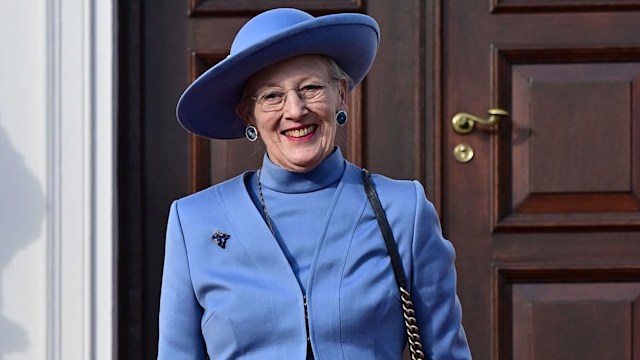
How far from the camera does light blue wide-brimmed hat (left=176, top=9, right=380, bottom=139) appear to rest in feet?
7.05

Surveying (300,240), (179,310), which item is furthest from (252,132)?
(179,310)

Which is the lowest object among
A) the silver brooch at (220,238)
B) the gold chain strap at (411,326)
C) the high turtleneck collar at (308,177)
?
the gold chain strap at (411,326)

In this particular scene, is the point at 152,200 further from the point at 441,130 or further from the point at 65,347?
the point at 441,130

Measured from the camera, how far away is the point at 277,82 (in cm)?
221

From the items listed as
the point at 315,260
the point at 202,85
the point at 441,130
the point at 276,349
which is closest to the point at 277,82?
the point at 202,85

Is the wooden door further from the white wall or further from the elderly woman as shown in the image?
the elderly woman

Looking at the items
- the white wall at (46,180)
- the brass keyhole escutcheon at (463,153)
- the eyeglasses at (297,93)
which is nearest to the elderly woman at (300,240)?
the eyeglasses at (297,93)

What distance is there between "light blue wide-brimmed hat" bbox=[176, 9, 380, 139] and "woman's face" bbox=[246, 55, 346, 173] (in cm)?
3

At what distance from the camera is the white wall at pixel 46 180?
3.50 m

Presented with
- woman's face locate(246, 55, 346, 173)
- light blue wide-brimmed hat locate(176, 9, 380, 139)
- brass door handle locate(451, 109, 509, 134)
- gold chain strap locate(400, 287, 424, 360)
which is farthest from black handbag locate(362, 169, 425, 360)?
brass door handle locate(451, 109, 509, 134)

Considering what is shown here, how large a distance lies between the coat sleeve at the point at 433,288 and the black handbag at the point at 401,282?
0.8 inches

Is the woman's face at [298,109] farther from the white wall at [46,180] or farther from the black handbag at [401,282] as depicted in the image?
the white wall at [46,180]

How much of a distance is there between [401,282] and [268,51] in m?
0.42

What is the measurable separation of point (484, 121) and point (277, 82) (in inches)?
59.5
